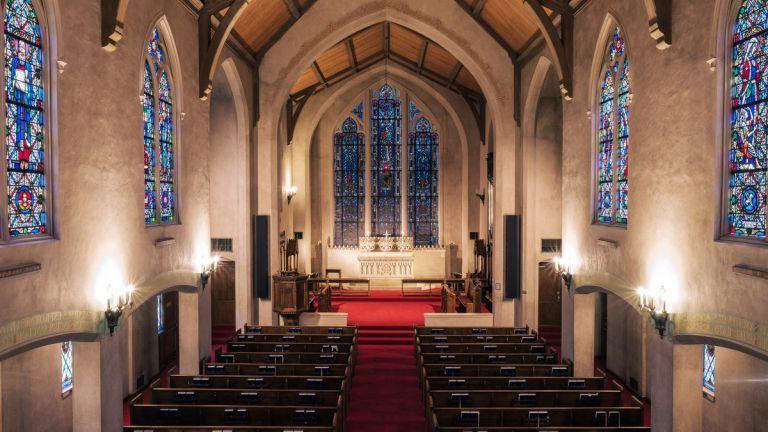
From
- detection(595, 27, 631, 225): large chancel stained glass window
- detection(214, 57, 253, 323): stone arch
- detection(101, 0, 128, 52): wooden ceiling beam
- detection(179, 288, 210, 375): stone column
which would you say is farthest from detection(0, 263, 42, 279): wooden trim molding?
detection(214, 57, 253, 323): stone arch

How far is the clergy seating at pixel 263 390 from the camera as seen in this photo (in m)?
8.42

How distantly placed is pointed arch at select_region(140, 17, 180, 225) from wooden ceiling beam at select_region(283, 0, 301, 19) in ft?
15.2

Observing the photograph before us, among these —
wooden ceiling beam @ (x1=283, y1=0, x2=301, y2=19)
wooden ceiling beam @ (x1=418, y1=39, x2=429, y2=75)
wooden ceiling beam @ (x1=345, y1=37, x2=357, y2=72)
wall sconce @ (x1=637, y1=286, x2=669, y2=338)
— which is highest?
wooden ceiling beam @ (x1=345, y1=37, x2=357, y2=72)

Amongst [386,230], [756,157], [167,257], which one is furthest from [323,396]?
[386,230]

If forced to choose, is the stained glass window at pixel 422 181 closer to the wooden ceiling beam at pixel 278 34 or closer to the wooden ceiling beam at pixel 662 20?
the wooden ceiling beam at pixel 278 34

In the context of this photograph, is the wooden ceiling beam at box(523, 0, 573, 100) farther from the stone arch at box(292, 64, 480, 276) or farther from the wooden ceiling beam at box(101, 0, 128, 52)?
the stone arch at box(292, 64, 480, 276)

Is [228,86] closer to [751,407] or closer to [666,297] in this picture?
[666,297]

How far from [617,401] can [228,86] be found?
11295 millimetres

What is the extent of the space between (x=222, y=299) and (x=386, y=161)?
9563 mm

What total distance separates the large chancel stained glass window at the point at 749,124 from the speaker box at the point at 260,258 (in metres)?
11.5

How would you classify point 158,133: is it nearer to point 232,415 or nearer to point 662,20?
point 232,415

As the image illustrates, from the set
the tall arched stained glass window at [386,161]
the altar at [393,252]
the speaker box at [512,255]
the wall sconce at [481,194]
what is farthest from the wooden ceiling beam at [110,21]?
the tall arched stained glass window at [386,161]

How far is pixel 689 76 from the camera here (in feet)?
24.5

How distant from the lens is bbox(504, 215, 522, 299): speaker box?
613 inches
